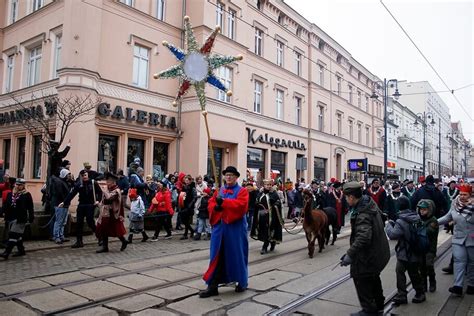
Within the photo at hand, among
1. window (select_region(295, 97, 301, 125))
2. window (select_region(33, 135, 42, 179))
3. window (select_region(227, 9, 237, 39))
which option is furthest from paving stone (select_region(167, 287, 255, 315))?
window (select_region(295, 97, 301, 125))

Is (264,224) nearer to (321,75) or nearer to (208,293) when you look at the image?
(208,293)

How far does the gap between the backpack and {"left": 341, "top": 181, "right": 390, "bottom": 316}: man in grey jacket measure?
1173 mm

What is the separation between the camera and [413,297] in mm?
6070

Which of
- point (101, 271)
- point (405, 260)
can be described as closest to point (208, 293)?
point (101, 271)

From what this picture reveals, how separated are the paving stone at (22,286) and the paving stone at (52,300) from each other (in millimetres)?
396

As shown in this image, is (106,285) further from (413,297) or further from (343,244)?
(343,244)

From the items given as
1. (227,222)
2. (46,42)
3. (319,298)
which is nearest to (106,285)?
(227,222)

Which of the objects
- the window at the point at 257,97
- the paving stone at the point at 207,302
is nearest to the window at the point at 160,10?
the window at the point at 257,97

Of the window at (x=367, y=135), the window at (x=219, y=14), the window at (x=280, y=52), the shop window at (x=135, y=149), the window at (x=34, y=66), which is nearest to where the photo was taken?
the shop window at (x=135, y=149)

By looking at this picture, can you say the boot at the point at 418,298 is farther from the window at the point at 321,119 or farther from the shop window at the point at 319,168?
the window at the point at 321,119

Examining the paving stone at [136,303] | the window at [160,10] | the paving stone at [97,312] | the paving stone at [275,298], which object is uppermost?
the window at [160,10]

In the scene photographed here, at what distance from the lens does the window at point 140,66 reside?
18.1 m

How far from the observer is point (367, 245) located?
4.70m

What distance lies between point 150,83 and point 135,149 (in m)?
3.31
